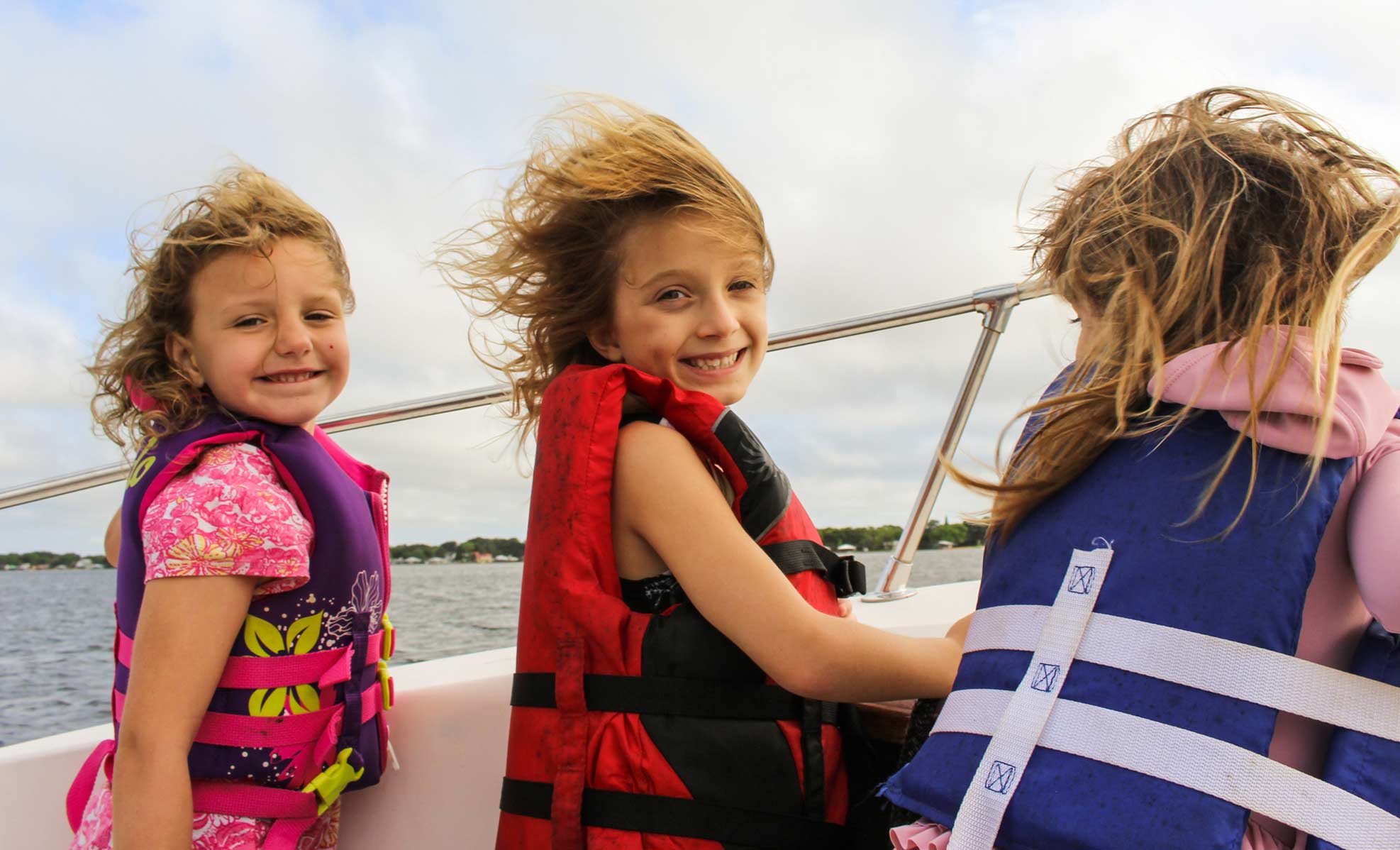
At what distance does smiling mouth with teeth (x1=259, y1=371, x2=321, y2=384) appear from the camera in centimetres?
153

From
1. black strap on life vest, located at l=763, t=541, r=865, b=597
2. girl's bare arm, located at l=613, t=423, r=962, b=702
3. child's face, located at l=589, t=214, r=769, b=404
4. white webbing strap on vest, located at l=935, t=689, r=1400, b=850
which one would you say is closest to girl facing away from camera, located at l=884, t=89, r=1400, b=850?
white webbing strap on vest, located at l=935, t=689, r=1400, b=850

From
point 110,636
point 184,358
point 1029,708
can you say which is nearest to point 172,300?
point 184,358

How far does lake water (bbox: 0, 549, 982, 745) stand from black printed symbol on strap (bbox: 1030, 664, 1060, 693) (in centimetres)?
57

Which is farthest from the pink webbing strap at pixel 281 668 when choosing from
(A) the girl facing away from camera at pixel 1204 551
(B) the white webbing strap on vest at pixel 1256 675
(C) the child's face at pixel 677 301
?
(B) the white webbing strap on vest at pixel 1256 675

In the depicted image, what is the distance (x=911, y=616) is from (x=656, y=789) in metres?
1.06

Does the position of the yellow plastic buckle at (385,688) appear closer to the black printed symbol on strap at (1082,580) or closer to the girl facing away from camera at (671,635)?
the girl facing away from camera at (671,635)

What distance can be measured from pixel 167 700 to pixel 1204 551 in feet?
4.09

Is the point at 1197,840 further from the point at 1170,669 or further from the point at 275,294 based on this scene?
the point at 275,294

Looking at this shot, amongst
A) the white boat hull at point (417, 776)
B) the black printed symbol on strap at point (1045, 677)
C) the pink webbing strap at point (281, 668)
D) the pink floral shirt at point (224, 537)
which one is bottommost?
the white boat hull at point (417, 776)

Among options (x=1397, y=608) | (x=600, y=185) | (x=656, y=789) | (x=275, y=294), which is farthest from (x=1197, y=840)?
(x=275, y=294)

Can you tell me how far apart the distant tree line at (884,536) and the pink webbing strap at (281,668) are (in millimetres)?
752

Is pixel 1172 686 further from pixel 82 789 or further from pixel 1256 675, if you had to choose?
pixel 82 789

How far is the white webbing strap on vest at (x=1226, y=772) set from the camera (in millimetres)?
854

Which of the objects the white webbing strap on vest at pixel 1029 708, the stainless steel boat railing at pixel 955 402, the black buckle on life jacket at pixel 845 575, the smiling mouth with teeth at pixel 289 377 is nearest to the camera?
the white webbing strap on vest at pixel 1029 708
